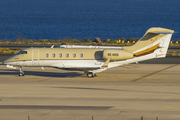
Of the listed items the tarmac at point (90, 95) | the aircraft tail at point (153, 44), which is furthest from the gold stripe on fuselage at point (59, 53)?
the aircraft tail at point (153, 44)

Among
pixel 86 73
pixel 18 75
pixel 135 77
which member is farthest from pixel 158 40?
pixel 18 75

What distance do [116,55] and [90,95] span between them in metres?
8.57

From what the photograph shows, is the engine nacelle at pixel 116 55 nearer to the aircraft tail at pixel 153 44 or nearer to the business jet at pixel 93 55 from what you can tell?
the business jet at pixel 93 55

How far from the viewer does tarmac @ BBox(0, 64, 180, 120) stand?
60.1ft

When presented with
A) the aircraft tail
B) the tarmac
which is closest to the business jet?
the aircraft tail

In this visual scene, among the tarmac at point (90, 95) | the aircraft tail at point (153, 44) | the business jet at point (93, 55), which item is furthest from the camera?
the aircraft tail at point (153, 44)

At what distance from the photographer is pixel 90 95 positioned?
2345 cm

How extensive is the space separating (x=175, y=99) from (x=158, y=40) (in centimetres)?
1067

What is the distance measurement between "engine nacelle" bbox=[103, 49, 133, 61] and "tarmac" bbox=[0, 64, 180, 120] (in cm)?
221

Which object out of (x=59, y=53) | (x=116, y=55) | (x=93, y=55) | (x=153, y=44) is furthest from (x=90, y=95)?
(x=153, y=44)

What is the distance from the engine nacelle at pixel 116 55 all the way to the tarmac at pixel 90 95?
87.1 inches

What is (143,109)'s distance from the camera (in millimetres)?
19391

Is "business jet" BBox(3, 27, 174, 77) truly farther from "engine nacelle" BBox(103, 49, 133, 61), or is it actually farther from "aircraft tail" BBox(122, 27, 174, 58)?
"engine nacelle" BBox(103, 49, 133, 61)

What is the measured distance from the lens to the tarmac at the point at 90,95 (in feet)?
60.1
